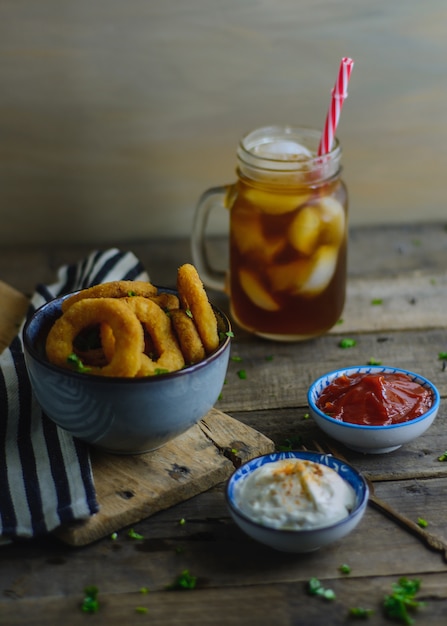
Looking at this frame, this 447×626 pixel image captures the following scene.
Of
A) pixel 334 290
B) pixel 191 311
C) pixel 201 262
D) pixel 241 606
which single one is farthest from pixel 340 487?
pixel 201 262

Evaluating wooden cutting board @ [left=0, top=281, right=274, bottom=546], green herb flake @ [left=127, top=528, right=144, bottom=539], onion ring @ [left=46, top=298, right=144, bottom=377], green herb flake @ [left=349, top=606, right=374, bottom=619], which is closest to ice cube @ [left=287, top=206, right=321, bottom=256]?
wooden cutting board @ [left=0, top=281, right=274, bottom=546]

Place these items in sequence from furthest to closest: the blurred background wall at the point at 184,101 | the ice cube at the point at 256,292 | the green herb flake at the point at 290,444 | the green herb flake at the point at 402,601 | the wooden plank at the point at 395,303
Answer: the blurred background wall at the point at 184,101
the wooden plank at the point at 395,303
the ice cube at the point at 256,292
the green herb flake at the point at 290,444
the green herb flake at the point at 402,601

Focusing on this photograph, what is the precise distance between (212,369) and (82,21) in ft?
3.70

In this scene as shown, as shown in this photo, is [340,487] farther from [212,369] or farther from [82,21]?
[82,21]

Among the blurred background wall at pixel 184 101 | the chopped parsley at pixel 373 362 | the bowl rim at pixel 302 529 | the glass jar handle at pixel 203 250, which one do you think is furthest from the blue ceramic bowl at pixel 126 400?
the blurred background wall at pixel 184 101

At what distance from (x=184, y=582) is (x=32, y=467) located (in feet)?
1.09

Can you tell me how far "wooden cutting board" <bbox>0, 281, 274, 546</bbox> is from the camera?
121cm

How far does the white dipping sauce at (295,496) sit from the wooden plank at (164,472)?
0.12m

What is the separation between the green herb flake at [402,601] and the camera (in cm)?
104

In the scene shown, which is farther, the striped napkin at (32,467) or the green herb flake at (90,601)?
the striped napkin at (32,467)

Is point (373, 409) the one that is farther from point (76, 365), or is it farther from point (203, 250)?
point (203, 250)

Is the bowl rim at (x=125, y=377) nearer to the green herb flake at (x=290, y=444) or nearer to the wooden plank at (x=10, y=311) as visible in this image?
the green herb flake at (x=290, y=444)

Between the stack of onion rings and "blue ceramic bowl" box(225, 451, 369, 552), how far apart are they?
0.62 ft

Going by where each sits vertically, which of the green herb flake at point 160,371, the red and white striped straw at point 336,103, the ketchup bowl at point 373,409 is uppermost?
the red and white striped straw at point 336,103
